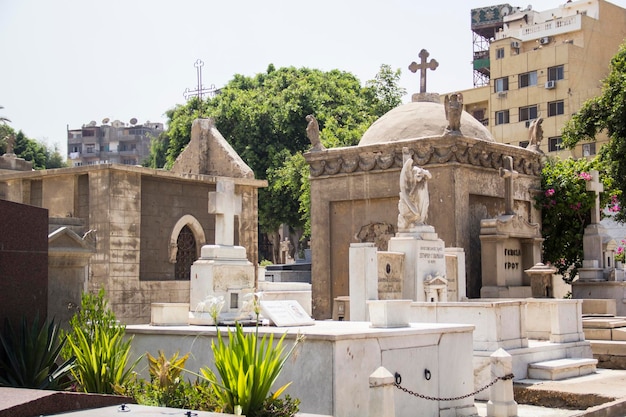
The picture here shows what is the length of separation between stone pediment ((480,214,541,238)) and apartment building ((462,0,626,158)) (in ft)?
75.2

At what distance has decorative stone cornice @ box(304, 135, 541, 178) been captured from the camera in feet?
59.8

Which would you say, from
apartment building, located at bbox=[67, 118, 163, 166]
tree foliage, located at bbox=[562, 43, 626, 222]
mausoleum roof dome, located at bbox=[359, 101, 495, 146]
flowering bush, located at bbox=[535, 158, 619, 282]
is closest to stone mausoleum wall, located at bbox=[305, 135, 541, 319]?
flowering bush, located at bbox=[535, 158, 619, 282]

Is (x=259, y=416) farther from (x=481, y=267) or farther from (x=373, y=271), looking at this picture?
(x=481, y=267)

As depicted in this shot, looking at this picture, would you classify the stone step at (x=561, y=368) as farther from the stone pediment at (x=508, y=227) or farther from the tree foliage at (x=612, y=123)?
the tree foliage at (x=612, y=123)

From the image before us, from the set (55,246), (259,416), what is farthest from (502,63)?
(259,416)

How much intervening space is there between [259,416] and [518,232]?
1315cm

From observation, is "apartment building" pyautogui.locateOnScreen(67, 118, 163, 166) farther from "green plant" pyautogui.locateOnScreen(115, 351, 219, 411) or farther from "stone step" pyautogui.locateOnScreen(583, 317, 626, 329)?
"green plant" pyautogui.locateOnScreen(115, 351, 219, 411)

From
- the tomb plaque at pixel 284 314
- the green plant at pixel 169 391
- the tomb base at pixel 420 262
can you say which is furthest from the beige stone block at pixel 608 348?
the green plant at pixel 169 391

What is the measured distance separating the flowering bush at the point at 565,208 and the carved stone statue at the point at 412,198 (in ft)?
22.0

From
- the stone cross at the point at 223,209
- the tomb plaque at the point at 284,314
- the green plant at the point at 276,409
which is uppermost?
the stone cross at the point at 223,209

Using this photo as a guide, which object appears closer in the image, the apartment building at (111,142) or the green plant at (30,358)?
the green plant at (30,358)

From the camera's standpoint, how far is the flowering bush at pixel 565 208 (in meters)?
21.0

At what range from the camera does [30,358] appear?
755cm

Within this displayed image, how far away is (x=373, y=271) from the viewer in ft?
45.4
